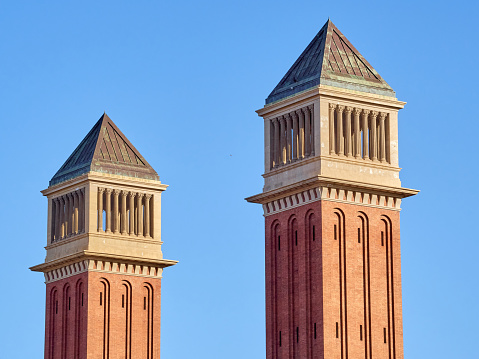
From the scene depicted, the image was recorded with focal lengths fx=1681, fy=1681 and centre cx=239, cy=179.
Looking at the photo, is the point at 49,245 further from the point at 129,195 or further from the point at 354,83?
the point at 354,83

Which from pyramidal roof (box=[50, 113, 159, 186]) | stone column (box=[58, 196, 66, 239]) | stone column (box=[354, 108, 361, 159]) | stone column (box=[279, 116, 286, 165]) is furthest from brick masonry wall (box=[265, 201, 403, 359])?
stone column (box=[58, 196, 66, 239])

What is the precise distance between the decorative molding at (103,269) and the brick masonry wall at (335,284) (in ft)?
48.0

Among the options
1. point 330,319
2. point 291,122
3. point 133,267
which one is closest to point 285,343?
point 330,319

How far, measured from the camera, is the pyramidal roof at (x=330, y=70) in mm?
83500

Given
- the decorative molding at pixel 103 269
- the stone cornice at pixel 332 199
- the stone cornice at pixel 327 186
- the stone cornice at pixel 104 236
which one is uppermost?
the stone cornice at pixel 327 186

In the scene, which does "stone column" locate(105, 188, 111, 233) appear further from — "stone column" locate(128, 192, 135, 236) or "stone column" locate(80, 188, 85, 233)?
"stone column" locate(128, 192, 135, 236)

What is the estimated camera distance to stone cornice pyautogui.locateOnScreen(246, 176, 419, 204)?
8131 centimetres

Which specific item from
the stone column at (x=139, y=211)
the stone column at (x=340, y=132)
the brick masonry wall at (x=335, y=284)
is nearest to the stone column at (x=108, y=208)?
the stone column at (x=139, y=211)

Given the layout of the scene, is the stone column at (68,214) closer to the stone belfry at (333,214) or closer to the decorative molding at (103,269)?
the decorative molding at (103,269)

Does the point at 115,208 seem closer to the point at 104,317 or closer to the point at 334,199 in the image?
the point at 104,317

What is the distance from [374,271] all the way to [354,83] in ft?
31.0

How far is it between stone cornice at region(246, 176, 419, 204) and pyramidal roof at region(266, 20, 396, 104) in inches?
193

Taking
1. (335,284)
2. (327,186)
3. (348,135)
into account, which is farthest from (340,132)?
(335,284)

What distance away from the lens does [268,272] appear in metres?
84.1
